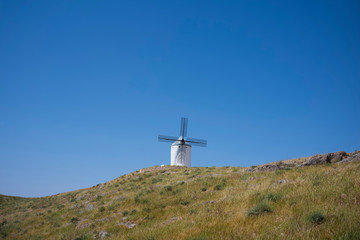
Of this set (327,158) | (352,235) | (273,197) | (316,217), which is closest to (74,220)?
(273,197)

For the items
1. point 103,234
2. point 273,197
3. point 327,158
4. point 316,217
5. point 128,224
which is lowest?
point 103,234

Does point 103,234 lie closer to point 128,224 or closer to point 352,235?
point 128,224

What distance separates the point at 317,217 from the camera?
6965 mm

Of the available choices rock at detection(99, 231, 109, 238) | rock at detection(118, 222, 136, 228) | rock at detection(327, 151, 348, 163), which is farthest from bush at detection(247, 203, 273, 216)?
rock at detection(327, 151, 348, 163)

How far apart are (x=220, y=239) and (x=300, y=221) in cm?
258

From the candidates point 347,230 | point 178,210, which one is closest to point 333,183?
point 347,230

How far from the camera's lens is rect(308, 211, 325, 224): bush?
22.6 feet

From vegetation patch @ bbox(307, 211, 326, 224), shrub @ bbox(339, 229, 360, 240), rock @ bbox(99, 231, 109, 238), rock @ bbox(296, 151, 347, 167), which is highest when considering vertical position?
rock @ bbox(296, 151, 347, 167)

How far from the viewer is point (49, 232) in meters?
17.5

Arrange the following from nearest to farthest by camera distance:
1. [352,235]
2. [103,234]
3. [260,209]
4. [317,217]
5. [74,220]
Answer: [352,235], [317,217], [260,209], [103,234], [74,220]

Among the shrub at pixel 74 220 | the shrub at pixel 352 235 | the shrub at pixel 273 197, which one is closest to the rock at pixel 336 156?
the shrub at pixel 273 197

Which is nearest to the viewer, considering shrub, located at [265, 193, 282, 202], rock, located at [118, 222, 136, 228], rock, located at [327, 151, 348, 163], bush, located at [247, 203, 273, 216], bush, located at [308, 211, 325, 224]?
bush, located at [308, 211, 325, 224]

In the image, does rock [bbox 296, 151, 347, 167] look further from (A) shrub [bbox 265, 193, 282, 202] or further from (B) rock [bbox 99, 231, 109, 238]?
(B) rock [bbox 99, 231, 109, 238]

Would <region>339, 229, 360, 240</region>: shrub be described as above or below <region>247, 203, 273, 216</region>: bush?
below
